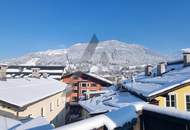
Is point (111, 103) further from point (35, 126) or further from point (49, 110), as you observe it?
point (49, 110)

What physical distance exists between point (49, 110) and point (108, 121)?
91.8 feet

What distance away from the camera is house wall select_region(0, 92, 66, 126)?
2312 centimetres

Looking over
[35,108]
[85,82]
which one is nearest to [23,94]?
[35,108]

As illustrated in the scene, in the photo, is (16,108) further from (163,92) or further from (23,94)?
(163,92)

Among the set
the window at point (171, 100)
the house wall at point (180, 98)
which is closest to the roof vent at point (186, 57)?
the house wall at point (180, 98)

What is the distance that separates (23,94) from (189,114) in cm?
2164

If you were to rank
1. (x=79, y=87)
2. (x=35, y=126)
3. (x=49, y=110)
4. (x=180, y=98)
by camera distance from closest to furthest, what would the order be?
(x=35, y=126)
(x=180, y=98)
(x=49, y=110)
(x=79, y=87)

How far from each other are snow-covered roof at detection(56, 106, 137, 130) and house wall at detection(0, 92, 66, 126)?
16.3 metres

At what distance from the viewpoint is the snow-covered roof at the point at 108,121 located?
4460 millimetres

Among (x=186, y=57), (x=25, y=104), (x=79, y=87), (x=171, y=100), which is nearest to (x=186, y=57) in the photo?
(x=186, y=57)

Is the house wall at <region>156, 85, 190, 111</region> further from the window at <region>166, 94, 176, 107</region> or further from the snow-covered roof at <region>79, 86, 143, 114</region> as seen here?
the snow-covered roof at <region>79, 86, 143, 114</region>

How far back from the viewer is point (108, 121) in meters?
4.81

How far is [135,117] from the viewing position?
17.0ft

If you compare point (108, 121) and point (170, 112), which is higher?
point (170, 112)
